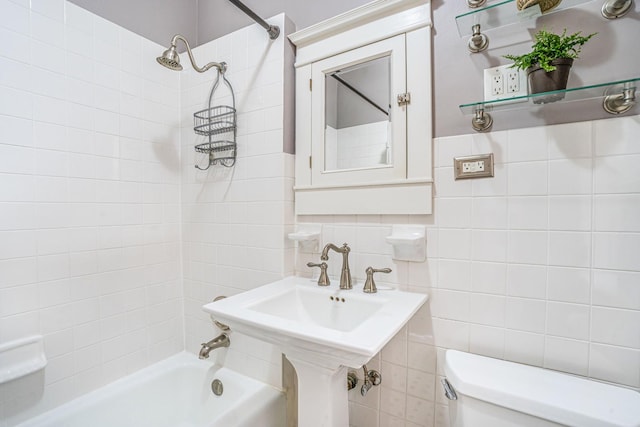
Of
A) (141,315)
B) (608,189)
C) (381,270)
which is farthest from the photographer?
(141,315)

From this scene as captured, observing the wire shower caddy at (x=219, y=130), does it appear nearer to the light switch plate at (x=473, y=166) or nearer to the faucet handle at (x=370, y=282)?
the faucet handle at (x=370, y=282)

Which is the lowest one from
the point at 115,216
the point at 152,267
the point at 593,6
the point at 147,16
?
the point at 152,267

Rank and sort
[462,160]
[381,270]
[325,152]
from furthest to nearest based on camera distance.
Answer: [325,152] < [381,270] < [462,160]

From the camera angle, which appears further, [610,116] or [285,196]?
[285,196]

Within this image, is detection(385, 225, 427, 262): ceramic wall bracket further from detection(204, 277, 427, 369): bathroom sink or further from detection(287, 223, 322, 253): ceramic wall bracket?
detection(287, 223, 322, 253): ceramic wall bracket


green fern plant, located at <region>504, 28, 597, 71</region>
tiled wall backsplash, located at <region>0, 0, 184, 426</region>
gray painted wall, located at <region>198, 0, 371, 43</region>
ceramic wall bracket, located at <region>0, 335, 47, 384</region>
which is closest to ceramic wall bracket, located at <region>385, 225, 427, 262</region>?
green fern plant, located at <region>504, 28, 597, 71</region>

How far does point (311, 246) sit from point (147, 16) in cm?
157

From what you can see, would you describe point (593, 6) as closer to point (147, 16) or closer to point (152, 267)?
point (147, 16)

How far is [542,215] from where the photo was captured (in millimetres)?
990

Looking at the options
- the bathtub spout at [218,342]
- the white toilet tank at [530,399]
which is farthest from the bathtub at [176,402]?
the white toilet tank at [530,399]

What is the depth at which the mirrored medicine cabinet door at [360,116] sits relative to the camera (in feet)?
4.03

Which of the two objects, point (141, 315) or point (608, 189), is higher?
point (608, 189)

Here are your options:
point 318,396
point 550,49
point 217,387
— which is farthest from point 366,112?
point 217,387

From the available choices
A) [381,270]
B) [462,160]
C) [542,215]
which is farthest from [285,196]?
[542,215]
